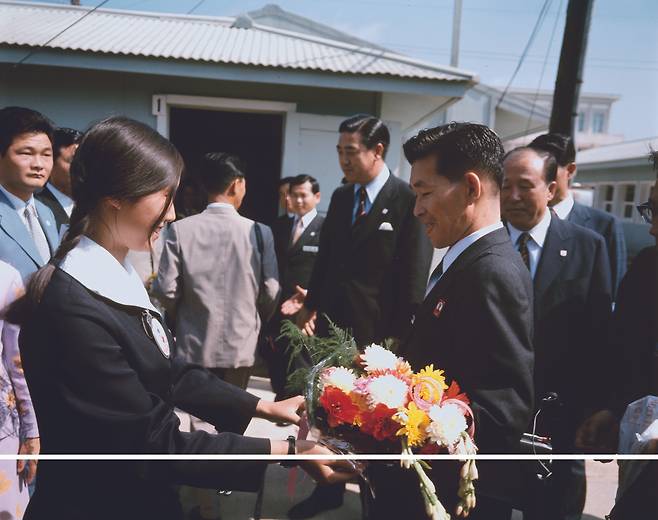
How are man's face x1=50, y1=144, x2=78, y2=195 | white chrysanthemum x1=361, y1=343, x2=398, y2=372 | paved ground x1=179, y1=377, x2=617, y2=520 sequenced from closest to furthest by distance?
white chrysanthemum x1=361, y1=343, x2=398, y2=372, paved ground x1=179, y1=377, x2=617, y2=520, man's face x1=50, y1=144, x2=78, y2=195

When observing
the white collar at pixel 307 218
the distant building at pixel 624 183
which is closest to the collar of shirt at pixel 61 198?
the white collar at pixel 307 218

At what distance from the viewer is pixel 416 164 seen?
174 centimetres

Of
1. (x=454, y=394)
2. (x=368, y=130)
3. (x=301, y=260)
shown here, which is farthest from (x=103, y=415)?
(x=301, y=260)

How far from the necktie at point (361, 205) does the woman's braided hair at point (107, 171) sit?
6.40ft

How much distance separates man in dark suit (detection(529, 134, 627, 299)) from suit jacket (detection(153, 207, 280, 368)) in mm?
2000

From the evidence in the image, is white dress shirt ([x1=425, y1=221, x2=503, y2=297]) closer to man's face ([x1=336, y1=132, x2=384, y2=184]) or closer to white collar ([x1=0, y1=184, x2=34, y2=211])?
man's face ([x1=336, y1=132, x2=384, y2=184])

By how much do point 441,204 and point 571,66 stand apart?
5.68m

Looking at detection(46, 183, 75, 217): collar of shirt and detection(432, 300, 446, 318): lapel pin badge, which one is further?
detection(46, 183, 75, 217): collar of shirt

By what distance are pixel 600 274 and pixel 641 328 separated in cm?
51

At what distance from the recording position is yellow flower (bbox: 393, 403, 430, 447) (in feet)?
4.50

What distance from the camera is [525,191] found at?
2707 mm

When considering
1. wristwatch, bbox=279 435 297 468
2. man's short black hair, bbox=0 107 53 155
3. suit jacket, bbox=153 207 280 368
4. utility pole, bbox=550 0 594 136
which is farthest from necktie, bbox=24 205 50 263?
utility pole, bbox=550 0 594 136

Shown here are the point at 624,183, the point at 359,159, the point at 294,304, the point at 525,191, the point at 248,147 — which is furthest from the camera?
the point at 624,183

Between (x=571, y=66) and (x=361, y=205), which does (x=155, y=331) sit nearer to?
(x=361, y=205)
